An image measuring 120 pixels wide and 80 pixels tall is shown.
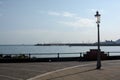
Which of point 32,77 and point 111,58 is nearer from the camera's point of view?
point 32,77

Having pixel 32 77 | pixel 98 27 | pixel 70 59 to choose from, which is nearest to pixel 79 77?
pixel 32 77

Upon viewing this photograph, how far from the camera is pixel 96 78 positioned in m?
19.2

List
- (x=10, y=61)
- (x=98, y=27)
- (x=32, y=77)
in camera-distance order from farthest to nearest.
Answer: (x=10, y=61)
(x=98, y=27)
(x=32, y=77)

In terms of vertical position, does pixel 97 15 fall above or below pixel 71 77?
above

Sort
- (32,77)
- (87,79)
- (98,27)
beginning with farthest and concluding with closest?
(98,27) < (32,77) < (87,79)

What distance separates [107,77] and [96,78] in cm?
79

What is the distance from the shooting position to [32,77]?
66.3 ft

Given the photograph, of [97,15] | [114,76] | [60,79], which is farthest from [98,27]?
[60,79]

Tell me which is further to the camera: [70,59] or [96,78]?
[70,59]

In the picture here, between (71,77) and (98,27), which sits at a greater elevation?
(98,27)

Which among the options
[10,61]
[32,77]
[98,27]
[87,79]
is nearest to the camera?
[87,79]

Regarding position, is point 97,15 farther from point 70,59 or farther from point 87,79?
point 70,59

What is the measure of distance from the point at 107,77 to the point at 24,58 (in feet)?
63.1

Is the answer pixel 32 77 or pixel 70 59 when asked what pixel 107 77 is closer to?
pixel 32 77
